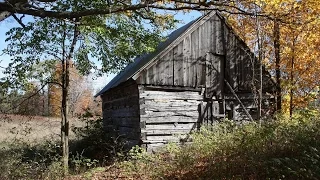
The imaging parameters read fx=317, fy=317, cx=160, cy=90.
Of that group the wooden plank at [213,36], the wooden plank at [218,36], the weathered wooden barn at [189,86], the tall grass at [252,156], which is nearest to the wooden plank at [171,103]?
the weathered wooden barn at [189,86]

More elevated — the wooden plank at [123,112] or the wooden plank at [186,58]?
the wooden plank at [186,58]

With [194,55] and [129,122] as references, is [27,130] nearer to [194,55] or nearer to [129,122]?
[129,122]

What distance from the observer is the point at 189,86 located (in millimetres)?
Result: 14531

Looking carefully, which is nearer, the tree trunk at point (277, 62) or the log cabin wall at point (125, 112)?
the log cabin wall at point (125, 112)

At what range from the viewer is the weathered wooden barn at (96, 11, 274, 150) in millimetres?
13625

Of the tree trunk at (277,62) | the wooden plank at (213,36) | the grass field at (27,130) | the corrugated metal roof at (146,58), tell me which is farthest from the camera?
the tree trunk at (277,62)

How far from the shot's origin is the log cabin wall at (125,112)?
45.8 ft

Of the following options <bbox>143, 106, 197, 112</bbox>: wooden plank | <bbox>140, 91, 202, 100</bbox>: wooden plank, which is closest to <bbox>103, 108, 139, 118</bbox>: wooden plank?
Answer: <bbox>143, 106, 197, 112</bbox>: wooden plank

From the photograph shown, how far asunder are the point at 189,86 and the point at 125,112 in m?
3.48

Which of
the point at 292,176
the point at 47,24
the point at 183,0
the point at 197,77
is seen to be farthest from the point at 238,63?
the point at 292,176

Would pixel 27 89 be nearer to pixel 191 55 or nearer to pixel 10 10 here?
pixel 10 10

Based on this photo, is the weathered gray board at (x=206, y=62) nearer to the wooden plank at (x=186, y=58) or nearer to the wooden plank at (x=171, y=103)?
the wooden plank at (x=186, y=58)

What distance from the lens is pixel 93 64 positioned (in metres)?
12.5

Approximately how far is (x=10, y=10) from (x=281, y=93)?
14.0 metres
